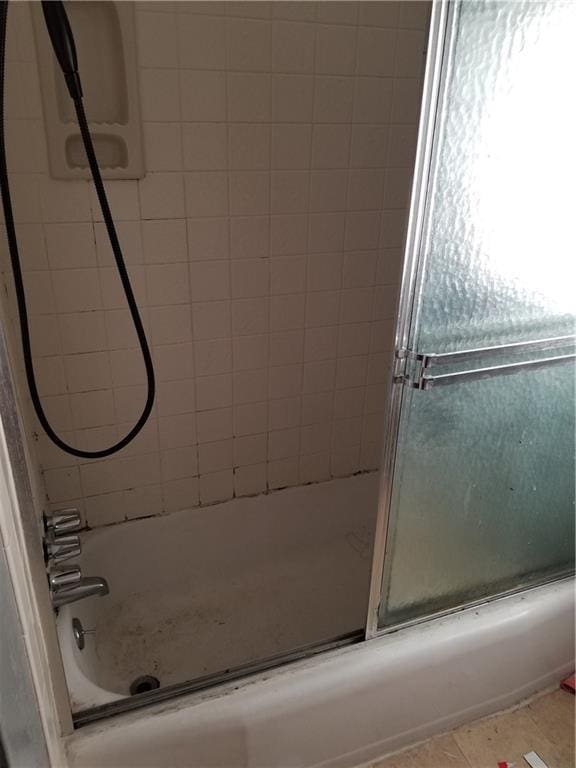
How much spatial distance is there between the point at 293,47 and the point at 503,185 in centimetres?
72

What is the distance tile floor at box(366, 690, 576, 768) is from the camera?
134 cm

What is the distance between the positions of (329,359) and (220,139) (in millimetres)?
699

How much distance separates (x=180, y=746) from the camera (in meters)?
1.15

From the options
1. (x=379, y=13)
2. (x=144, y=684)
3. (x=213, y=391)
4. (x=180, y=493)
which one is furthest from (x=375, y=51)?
(x=144, y=684)

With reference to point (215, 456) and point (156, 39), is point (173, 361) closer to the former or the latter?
point (215, 456)

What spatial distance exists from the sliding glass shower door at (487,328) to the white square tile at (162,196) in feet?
2.30

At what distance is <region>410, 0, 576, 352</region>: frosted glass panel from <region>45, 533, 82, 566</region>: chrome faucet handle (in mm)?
700

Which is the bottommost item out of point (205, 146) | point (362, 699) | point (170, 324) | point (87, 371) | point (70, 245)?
point (362, 699)

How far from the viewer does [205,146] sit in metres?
1.43

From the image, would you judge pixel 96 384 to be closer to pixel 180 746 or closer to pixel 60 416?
pixel 60 416

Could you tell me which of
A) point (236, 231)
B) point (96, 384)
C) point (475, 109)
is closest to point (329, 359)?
point (236, 231)

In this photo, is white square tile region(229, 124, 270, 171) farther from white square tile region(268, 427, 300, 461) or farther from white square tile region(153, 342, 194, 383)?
white square tile region(268, 427, 300, 461)

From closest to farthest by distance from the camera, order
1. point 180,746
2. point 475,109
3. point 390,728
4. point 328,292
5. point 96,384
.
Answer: point 475,109 < point 180,746 < point 390,728 < point 96,384 < point 328,292

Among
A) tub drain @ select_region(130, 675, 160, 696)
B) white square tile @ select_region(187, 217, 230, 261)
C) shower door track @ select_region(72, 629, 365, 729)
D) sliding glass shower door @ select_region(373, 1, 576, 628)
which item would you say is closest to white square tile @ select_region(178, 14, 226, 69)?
white square tile @ select_region(187, 217, 230, 261)
